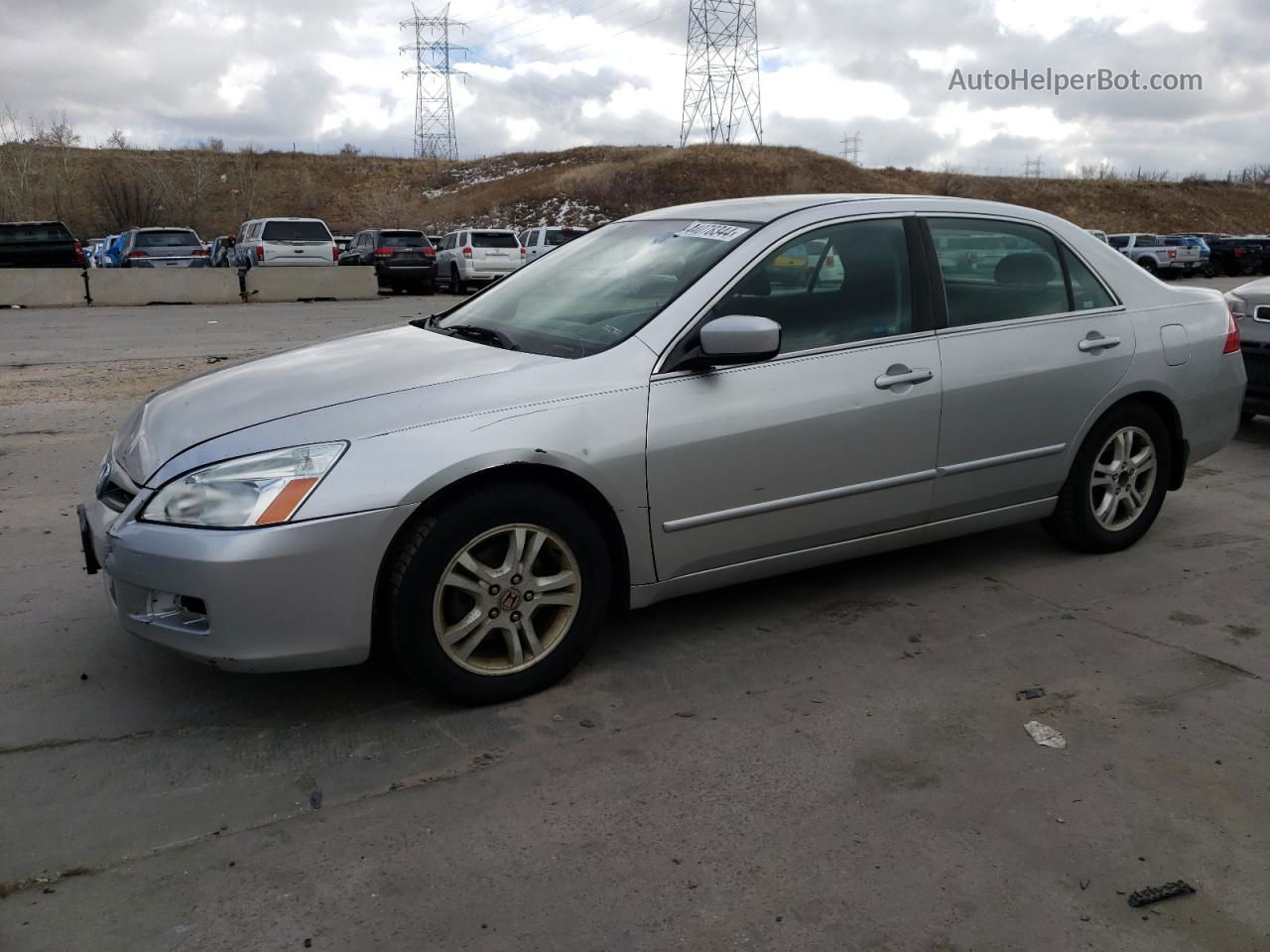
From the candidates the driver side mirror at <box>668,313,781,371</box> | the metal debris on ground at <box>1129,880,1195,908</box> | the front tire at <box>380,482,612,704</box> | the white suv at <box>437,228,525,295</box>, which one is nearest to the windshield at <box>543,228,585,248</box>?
the white suv at <box>437,228,525,295</box>

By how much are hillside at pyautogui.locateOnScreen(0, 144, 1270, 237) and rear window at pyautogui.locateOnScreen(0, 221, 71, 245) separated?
24.8m

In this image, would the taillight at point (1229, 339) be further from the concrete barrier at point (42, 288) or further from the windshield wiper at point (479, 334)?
the concrete barrier at point (42, 288)

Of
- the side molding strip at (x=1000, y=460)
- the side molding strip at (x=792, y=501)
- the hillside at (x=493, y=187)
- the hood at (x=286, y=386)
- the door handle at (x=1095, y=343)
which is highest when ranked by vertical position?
the hillside at (x=493, y=187)

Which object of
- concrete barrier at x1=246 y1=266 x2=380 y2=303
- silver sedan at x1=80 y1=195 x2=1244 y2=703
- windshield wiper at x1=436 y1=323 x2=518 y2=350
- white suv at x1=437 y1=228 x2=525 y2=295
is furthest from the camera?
white suv at x1=437 y1=228 x2=525 y2=295

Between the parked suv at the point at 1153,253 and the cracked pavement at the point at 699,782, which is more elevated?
the parked suv at the point at 1153,253

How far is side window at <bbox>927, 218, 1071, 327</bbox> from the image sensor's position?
4309mm

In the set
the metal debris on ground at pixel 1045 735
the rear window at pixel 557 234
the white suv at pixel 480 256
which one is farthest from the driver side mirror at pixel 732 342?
the rear window at pixel 557 234

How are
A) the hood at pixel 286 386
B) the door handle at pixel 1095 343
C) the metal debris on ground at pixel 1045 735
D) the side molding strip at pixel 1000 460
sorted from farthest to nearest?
the door handle at pixel 1095 343
the side molding strip at pixel 1000 460
the hood at pixel 286 386
the metal debris on ground at pixel 1045 735

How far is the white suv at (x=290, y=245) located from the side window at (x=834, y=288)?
72.9ft

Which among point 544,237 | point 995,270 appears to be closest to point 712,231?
→ point 995,270

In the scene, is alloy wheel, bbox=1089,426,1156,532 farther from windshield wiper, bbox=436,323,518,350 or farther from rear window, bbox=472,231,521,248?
rear window, bbox=472,231,521,248

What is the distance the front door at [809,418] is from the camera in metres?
3.61

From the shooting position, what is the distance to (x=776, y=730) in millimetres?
3293

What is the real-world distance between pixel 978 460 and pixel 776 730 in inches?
64.0
